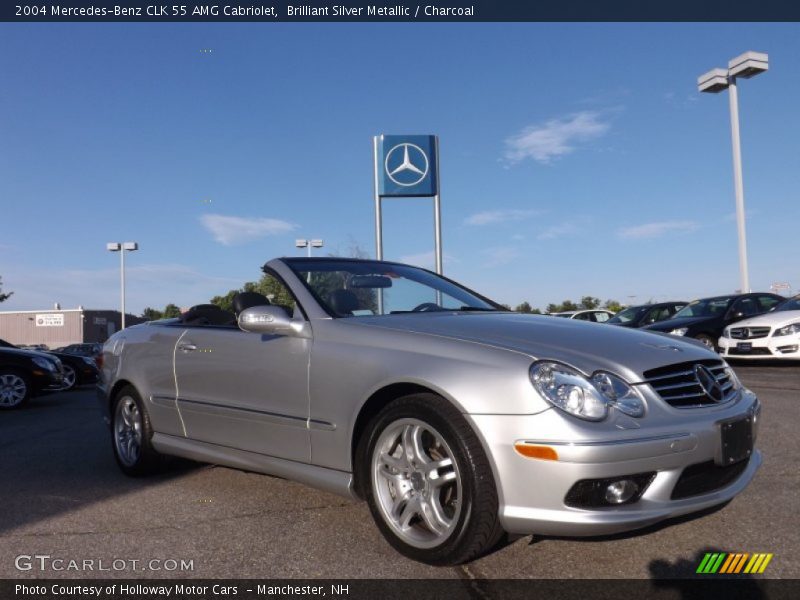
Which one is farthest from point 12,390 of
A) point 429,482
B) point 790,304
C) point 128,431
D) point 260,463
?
point 790,304

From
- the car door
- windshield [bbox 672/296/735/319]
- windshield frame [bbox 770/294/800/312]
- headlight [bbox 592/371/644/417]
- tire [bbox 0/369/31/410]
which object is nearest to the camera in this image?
headlight [bbox 592/371/644/417]

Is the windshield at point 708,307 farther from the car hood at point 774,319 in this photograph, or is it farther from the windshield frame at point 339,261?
the windshield frame at point 339,261

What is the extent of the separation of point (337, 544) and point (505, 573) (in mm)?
843

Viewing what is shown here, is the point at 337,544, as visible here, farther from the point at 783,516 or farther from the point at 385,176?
the point at 385,176

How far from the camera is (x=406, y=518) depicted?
123 inches

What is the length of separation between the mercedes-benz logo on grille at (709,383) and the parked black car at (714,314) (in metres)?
10.7

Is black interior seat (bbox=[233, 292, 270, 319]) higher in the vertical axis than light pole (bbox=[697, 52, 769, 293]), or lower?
lower

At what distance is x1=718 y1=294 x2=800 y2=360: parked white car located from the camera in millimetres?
11734

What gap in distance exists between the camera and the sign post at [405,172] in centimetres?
1667

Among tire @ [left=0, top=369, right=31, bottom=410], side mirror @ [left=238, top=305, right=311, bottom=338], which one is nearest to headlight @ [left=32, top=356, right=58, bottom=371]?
tire @ [left=0, top=369, right=31, bottom=410]

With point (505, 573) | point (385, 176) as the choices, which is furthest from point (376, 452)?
point (385, 176)

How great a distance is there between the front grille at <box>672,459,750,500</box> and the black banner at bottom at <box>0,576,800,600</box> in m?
0.34

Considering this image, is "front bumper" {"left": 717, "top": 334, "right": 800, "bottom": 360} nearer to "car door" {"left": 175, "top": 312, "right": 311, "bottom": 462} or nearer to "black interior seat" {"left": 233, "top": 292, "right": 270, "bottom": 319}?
"black interior seat" {"left": 233, "top": 292, "right": 270, "bottom": 319}

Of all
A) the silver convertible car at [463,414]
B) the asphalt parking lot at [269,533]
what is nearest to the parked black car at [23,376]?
the asphalt parking lot at [269,533]
